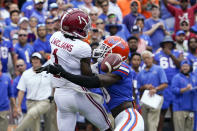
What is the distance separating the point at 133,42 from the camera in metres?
10.1

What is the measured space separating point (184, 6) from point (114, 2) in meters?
1.85

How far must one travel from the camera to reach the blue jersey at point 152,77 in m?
9.38

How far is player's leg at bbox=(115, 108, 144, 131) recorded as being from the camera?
17.1ft

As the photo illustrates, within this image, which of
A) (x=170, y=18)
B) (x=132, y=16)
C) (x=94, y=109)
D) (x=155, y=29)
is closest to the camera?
(x=94, y=109)

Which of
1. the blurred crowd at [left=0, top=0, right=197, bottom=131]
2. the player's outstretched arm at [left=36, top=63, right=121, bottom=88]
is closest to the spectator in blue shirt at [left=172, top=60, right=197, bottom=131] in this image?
the blurred crowd at [left=0, top=0, right=197, bottom=131]

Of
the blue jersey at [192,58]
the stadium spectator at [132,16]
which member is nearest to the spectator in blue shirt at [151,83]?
the blue jersey at [192,58]

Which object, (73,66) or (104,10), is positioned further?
(104,10)

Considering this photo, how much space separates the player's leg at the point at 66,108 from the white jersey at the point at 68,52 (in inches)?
4.3

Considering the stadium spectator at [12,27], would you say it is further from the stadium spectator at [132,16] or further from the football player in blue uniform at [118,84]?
the football player in blue uniform at [118,84]

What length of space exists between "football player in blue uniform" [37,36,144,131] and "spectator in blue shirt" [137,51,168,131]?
3.75m

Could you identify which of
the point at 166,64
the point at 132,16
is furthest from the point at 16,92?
the point at 132,16

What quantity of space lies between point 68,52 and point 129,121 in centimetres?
122

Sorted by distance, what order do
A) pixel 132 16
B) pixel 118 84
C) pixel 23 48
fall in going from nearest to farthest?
pixel 118 84
pixel 23 48
pixel 132 16

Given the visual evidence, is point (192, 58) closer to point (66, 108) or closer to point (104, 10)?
point (104, 10)
